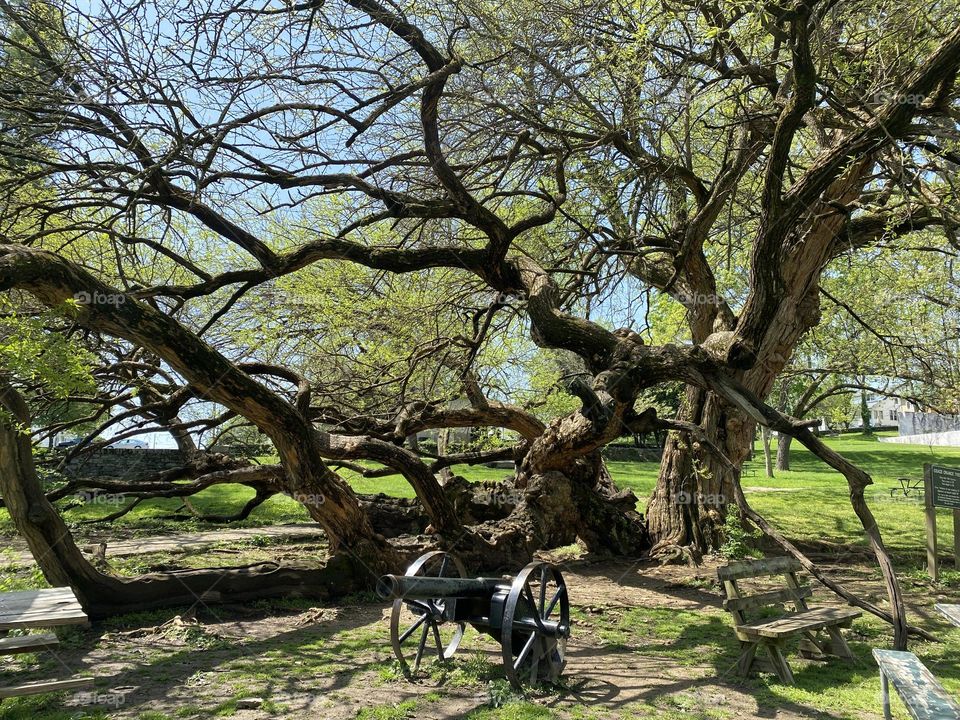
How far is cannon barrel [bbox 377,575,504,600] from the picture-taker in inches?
208

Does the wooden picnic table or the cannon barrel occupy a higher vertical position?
the cannon barrel

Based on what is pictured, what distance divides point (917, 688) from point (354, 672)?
3902mm

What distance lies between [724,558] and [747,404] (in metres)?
3.64

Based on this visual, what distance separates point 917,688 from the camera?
3.74 meters

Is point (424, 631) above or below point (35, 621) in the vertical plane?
below

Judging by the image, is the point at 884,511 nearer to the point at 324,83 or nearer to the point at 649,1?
the point at 649,1

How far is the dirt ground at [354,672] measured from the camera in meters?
5.14

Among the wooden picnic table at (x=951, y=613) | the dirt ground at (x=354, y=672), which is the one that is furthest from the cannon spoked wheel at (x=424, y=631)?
the wooden picnic table at (x=951, y=613)

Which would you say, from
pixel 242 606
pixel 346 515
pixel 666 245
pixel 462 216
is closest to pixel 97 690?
pixel 242 606

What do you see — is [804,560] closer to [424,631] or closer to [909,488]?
[424,631]

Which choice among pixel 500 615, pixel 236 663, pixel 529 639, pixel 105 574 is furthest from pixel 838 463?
pixel 105 574

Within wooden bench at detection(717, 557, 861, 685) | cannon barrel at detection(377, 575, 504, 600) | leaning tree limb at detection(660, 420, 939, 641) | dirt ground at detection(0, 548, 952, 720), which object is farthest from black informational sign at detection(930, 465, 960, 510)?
cannon barrel at detection(377, 575, 504, 600)

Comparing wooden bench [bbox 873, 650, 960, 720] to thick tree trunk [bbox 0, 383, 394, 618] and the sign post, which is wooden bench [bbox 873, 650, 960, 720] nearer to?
thick tree trunk [bbox 0, 383, 394, 618]

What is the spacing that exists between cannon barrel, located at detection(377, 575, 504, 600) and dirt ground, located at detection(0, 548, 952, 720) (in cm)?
66
